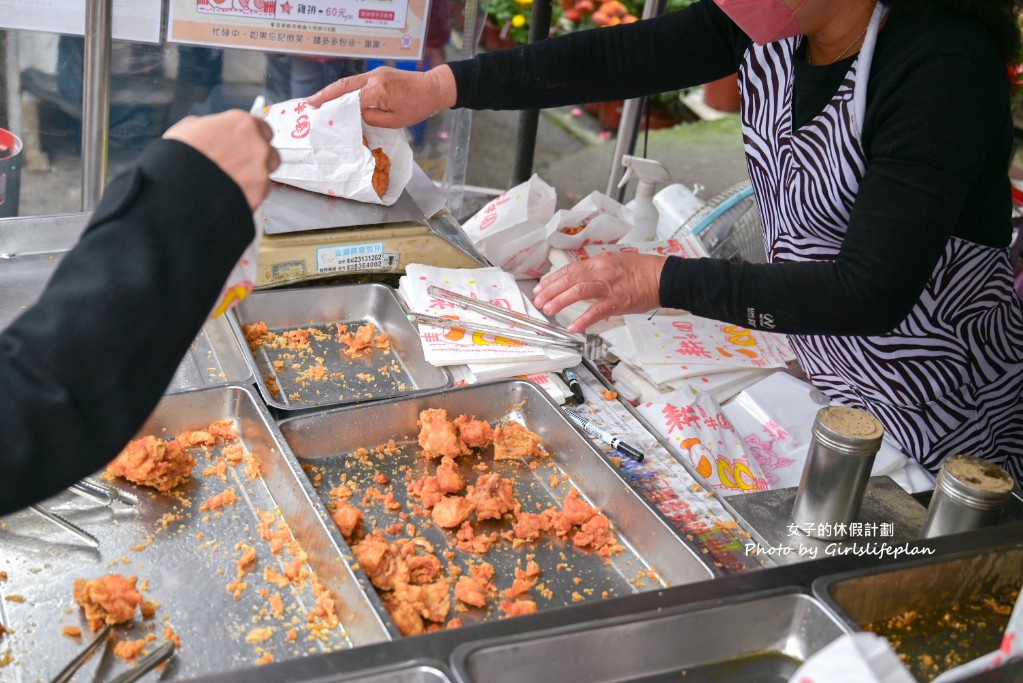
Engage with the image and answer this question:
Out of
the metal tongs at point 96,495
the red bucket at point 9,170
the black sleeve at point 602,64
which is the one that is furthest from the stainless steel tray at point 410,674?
the red bucket at point 9,170

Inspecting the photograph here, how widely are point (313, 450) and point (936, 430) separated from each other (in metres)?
1.36

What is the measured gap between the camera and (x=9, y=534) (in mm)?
1499

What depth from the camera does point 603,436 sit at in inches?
72.9

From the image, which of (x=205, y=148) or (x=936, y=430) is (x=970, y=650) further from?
(x=205, y=148)

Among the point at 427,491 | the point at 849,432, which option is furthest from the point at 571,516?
the point at 849,432

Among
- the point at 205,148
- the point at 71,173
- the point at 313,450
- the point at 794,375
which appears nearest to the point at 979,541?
the point at 794,375

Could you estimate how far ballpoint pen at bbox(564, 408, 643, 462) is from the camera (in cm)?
181

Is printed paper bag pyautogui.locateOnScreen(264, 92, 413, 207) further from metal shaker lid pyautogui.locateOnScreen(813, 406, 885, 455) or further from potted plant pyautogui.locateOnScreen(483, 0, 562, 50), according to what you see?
potted plant pyautogui.locateOnScreen(483, 0, 562, 50)

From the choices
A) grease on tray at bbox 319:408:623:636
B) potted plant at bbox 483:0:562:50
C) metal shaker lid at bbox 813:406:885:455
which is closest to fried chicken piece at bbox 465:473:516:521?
grease on tray at bbox 319:408:623:636

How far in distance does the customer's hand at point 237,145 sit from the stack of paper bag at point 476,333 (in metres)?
0.99

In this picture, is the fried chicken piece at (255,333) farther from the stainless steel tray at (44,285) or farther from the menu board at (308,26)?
the menu board at (308,26)

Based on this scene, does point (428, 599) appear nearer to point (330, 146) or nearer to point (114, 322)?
point (114, 322)

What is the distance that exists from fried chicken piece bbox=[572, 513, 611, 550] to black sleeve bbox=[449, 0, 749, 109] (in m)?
1.16

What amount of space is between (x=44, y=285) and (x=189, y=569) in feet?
2.35
